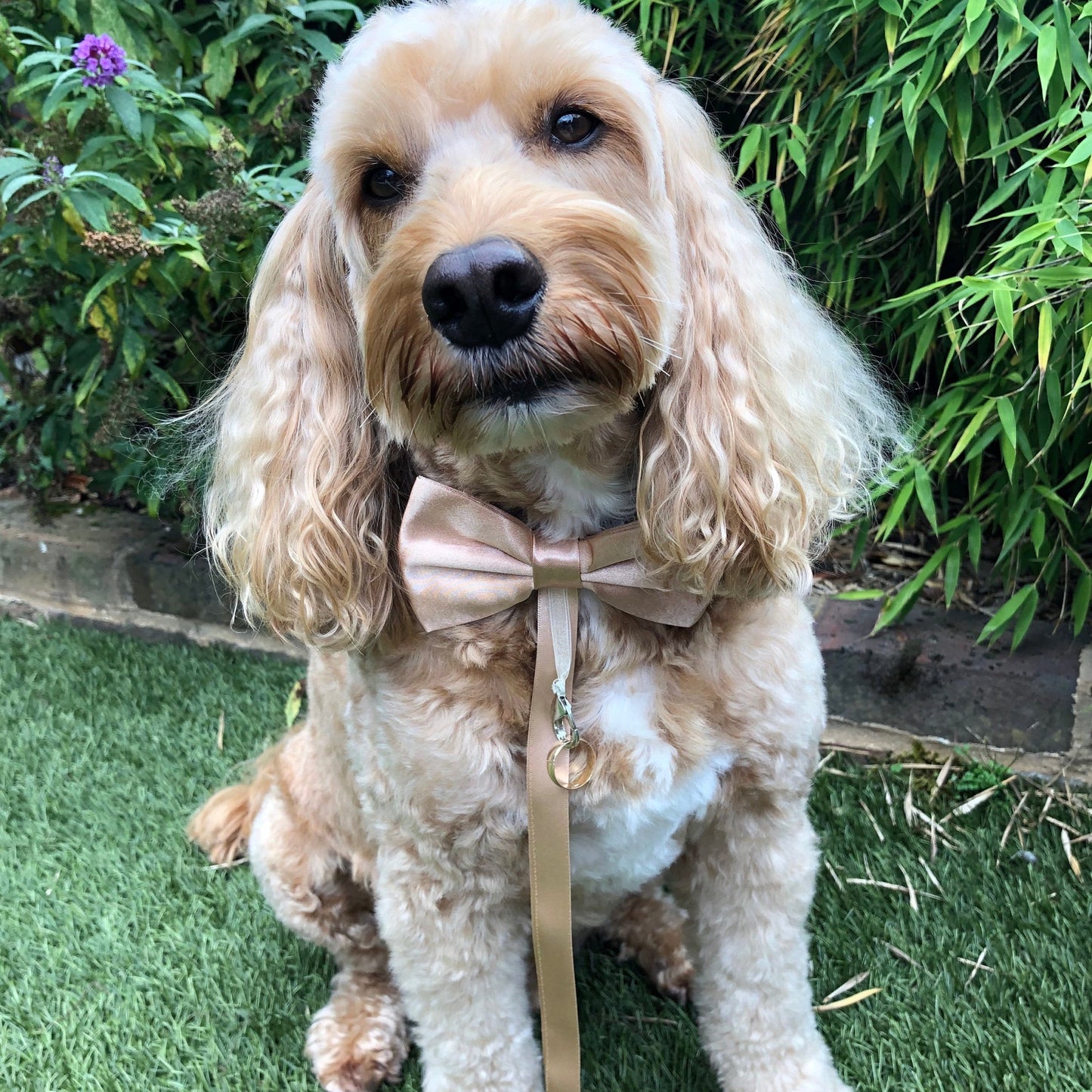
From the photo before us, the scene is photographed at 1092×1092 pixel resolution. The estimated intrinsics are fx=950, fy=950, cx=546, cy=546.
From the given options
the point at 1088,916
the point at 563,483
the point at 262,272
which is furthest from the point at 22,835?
the point at 1088,916

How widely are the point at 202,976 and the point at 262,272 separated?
146cm

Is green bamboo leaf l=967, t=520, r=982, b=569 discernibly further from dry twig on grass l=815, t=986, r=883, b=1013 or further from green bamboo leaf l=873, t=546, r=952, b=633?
dry twig on grass l=815, t=986, r=883, b=1013

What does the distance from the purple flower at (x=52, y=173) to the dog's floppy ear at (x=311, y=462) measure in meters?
1.32

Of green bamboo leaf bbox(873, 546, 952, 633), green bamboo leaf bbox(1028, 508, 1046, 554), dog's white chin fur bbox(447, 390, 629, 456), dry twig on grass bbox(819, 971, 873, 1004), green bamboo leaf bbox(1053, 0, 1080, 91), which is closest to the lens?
dog's white chin fur bbox(447, 390, 629, 456)

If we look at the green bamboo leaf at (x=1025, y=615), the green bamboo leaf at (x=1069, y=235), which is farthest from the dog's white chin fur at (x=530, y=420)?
the green bamboo leaf at (x=1025, y=615)

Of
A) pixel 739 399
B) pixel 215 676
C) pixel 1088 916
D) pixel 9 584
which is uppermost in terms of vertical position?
pixel 739 399

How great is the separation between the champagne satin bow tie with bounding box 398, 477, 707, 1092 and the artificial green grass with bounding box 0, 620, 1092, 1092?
0.63 meters

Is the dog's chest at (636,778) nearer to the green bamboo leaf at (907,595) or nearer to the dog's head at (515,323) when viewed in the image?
the dog's head at (515,323)

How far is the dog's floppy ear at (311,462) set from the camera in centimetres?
142

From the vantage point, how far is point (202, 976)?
6.60ft

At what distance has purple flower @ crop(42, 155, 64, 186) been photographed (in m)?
2.46

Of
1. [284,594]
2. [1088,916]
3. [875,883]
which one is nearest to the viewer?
[284,594]

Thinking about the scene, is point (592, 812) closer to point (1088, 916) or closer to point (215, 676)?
point (1088, 916)

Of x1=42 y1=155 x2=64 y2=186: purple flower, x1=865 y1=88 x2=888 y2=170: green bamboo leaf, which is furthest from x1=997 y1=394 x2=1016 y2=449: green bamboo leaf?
x1=42 y1=155 x2=64 y2=186: purple flower
